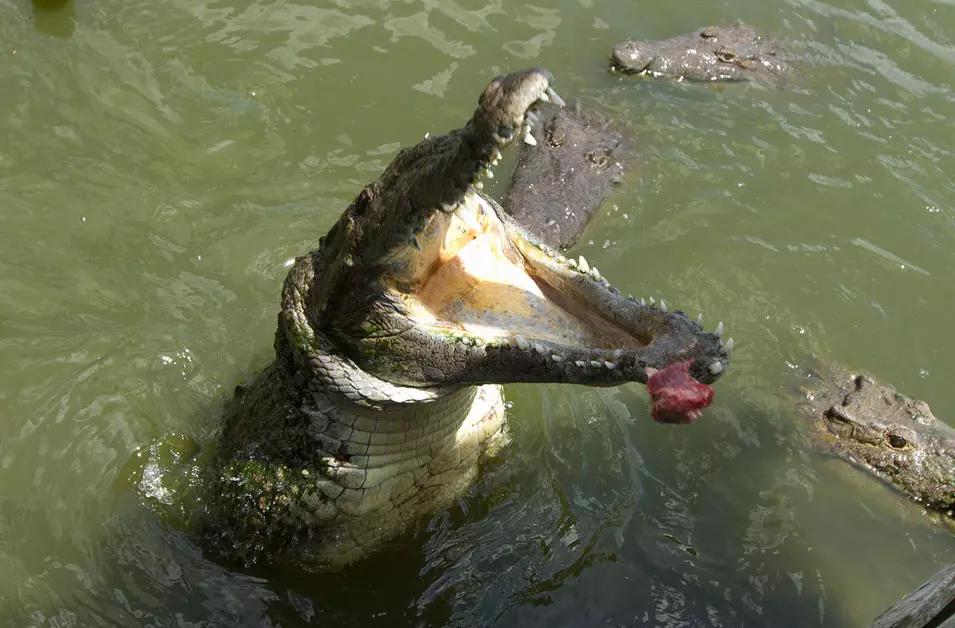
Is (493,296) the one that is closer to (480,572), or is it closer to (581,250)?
(480,572)

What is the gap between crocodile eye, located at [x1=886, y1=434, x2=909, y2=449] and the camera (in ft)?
18.3

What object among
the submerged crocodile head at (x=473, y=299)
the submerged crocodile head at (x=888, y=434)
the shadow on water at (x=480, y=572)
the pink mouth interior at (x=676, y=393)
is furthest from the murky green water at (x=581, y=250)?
the pink mouth interior at (x=676, y=393)

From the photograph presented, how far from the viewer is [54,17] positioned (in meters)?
8.05

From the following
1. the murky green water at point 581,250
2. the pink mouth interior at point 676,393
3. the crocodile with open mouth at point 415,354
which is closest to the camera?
the pink mouth interior at point 676,393

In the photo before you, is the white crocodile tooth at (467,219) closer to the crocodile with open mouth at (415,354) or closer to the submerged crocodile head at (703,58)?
the crocodile with open mouth at (415,354)

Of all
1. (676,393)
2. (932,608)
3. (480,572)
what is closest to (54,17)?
(480,572)

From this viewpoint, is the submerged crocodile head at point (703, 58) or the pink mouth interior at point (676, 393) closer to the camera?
the pink mouth interior at point (676, 393)

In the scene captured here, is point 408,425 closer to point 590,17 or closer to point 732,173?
point 732,173

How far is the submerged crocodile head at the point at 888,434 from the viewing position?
5520 mm

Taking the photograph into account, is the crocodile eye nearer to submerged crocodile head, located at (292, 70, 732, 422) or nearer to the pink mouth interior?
submerged crocodile head, located at (292, 70, 732, 422)

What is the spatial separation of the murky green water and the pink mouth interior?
2.10m

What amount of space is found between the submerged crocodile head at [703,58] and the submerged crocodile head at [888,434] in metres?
3.69

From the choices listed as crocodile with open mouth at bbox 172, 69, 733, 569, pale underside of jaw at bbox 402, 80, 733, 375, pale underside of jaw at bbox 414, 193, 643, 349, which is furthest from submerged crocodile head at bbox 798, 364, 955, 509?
pale underside of jaw at bbox 414, 193, 643, 349

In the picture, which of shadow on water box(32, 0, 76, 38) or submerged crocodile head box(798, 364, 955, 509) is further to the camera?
shadow on water box(32, 0, 76, 38)
